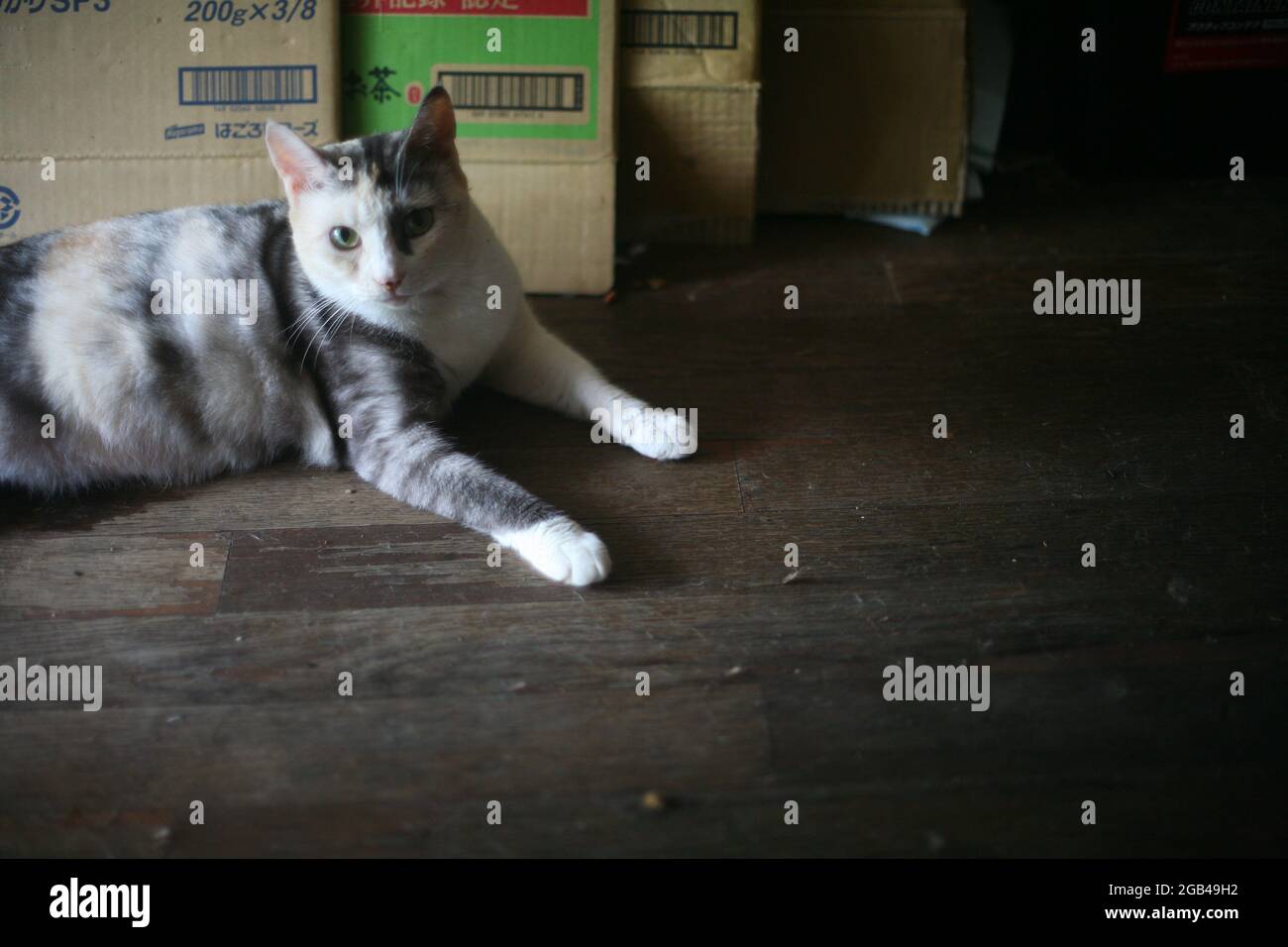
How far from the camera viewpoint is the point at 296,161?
5.88ft

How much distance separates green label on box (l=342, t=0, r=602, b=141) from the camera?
2426mm

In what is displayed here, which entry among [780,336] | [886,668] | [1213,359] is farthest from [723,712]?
[1213,359]

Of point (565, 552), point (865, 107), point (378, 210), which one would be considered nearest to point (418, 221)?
point (378, 210)

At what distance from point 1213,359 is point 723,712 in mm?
1373

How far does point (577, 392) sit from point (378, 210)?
53 cm

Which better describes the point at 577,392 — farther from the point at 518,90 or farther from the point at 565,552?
the point at 518,90

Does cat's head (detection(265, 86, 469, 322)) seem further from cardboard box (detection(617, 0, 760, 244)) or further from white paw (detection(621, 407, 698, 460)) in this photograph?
cardboard box (detection(617, 0, 760, 244))

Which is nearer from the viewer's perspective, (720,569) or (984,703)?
(984,703)

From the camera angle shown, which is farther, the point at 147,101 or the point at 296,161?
the point at 147,101

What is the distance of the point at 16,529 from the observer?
73.5 inches

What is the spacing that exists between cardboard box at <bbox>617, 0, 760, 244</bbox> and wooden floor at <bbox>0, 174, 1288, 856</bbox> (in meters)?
0.41

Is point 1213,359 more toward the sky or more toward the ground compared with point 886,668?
more toward the sky
